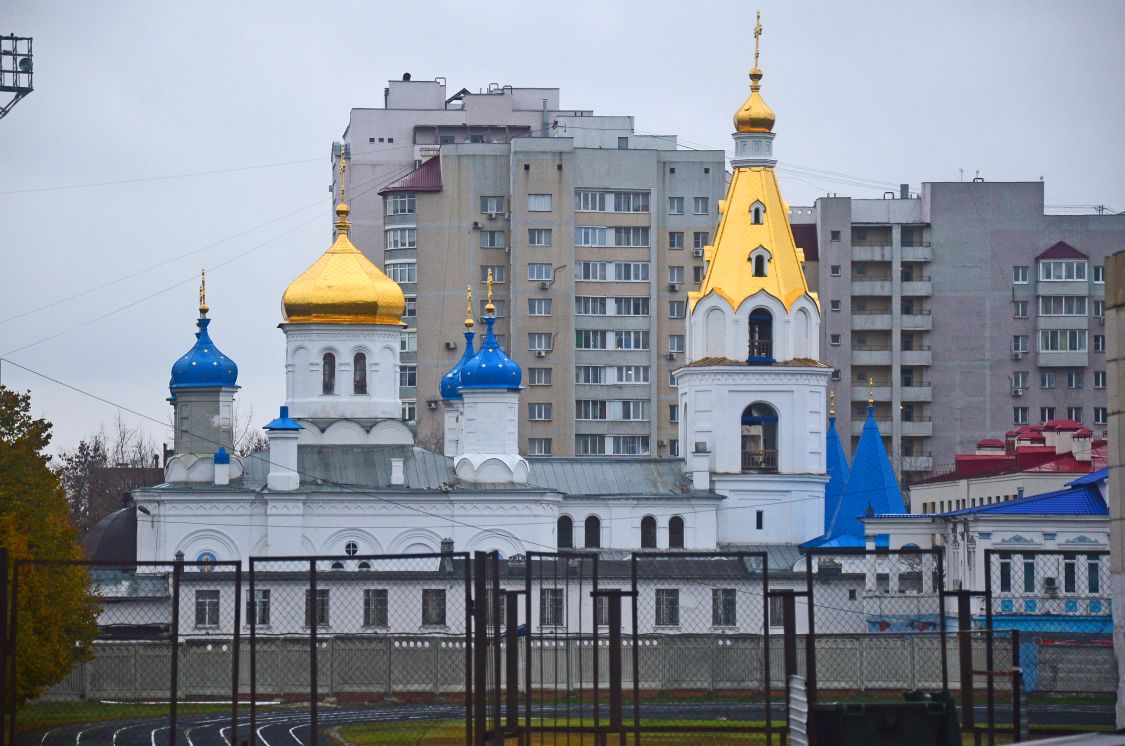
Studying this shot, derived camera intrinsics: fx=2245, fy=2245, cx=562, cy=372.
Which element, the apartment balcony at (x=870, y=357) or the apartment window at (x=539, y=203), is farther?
the apartment balcony at (x=870, y=357)

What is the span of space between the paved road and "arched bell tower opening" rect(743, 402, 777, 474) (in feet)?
73.3

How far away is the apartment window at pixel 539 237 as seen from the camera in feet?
290

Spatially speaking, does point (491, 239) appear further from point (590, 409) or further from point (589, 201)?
point (590, 409)

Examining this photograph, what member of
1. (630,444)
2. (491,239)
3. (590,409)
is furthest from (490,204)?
(630,444)

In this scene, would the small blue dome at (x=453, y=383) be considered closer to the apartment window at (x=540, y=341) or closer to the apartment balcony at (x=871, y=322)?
the apartment window at (x=540, y=341)

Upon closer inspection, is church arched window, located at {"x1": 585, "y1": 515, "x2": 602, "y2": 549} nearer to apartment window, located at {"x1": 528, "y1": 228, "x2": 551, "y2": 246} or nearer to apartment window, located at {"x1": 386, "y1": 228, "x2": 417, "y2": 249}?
apartment window, located at {"x1": 528, "y1": 228, "x2": 551, "y2": 246}

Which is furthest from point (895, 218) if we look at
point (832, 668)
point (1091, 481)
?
point (832, 668)

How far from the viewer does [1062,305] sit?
91.6 meters

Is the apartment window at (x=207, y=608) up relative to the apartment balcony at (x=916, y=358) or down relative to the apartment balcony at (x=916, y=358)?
down

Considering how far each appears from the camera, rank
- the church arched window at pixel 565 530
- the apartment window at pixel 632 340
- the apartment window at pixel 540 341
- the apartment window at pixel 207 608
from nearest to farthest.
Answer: the apartment window at pixel 207 608 < the church arched window at pixel 565 530 < the apartment window at pixel 540 341 < the apartment window at pixel 632 340

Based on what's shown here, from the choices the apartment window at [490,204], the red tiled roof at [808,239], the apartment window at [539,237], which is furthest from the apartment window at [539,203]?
the red tiled roof at [808,239]

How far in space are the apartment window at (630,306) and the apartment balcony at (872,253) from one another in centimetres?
864

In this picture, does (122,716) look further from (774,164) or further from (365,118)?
(365,118)

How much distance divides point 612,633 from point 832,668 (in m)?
18.0
